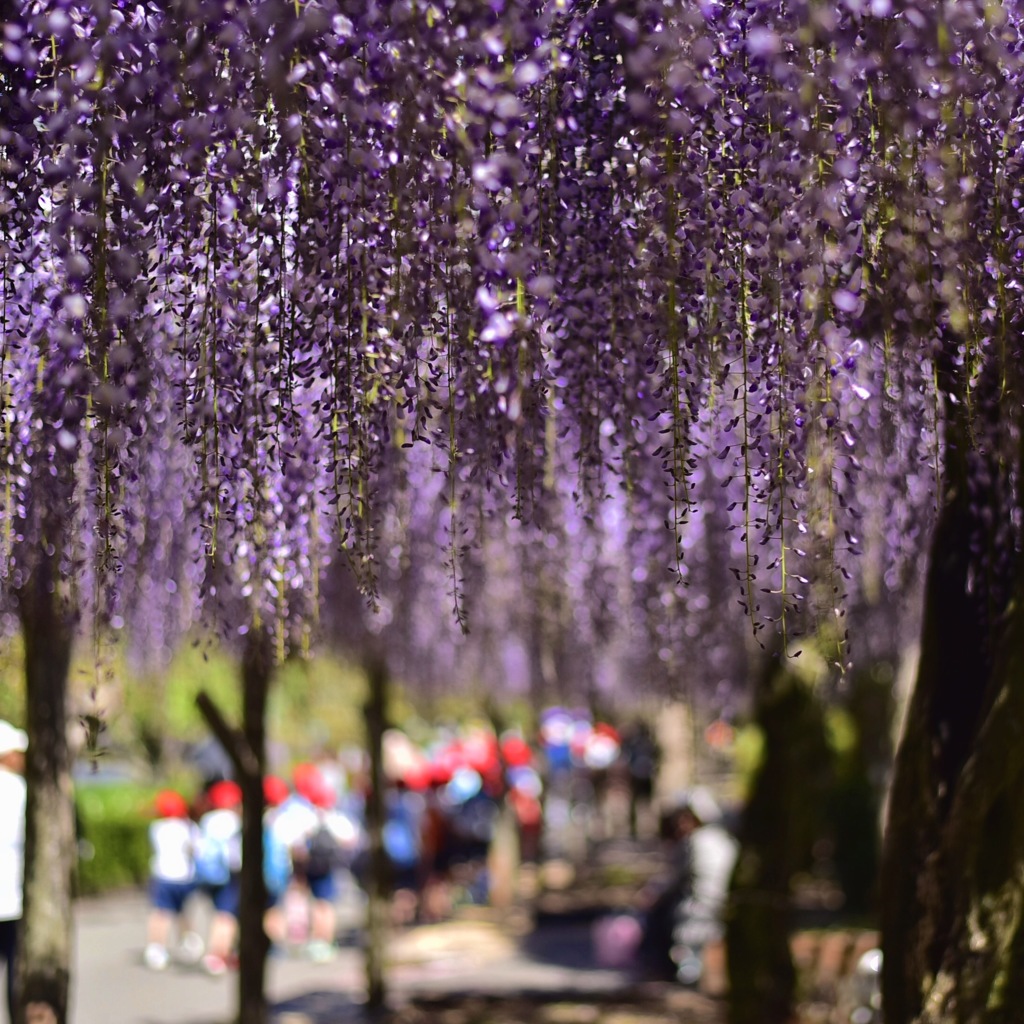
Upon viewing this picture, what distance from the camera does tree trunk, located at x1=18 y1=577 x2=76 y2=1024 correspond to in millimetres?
5328

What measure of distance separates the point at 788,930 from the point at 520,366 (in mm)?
5032

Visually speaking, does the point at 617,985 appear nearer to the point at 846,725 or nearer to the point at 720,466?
the point at 720,466

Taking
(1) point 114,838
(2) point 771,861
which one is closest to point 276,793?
(2) point 771,861

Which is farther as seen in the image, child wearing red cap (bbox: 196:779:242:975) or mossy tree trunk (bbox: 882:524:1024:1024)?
child wearing red cap (bbox: 196:779:242:975)

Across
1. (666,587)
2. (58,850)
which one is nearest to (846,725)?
(666,587)

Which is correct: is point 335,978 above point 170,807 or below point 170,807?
below

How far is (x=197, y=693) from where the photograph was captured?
245 inches

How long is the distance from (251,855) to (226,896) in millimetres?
5468

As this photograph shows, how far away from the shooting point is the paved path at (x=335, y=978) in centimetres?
1015

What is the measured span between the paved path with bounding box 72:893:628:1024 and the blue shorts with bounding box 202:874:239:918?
0.54m

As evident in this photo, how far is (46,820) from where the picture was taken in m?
5.48

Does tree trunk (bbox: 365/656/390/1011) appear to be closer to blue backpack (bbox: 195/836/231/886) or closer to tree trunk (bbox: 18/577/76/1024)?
blue backpack (bbox: 195/836/231/886)

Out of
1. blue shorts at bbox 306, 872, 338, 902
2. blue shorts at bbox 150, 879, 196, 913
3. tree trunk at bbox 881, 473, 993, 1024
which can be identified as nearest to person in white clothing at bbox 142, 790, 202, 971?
blue shorts at bbox 150, 879, 196, 913

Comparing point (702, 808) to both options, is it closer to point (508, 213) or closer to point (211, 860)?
point (211, 860)
